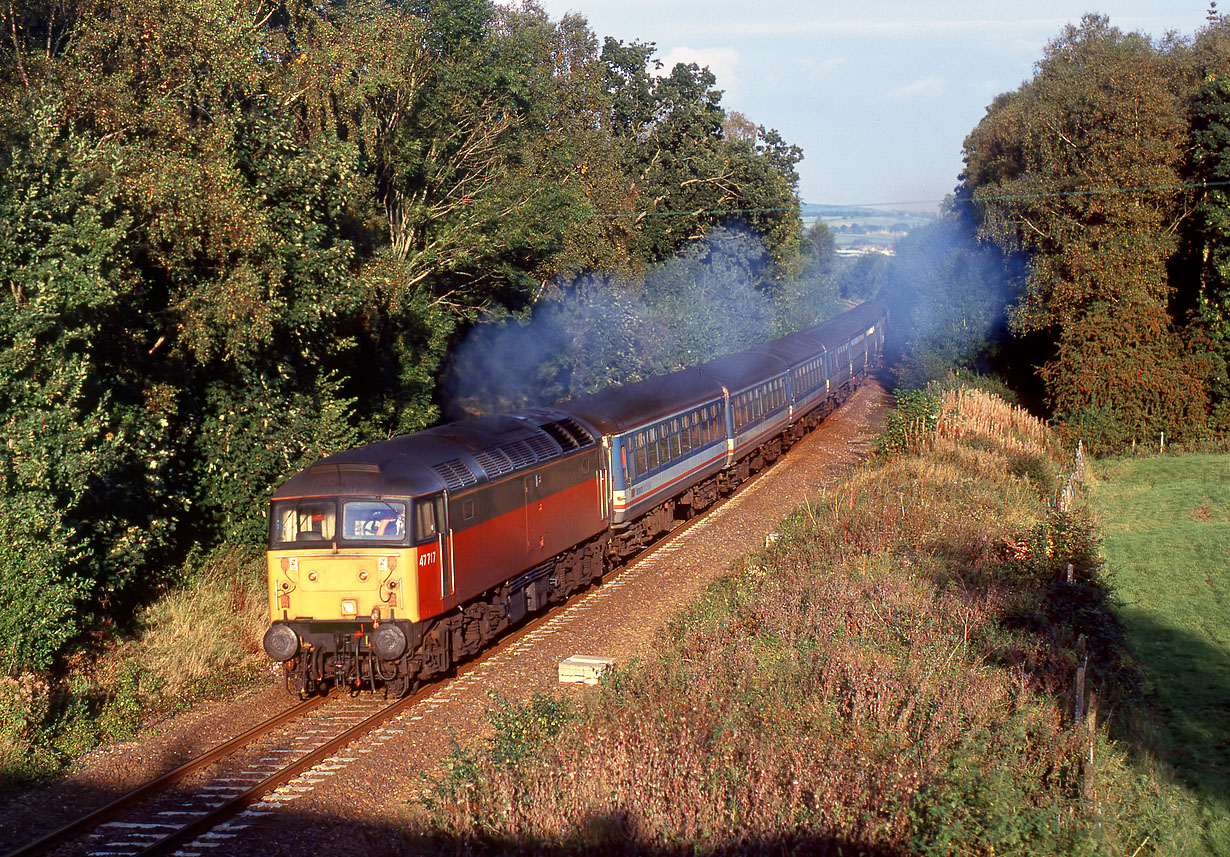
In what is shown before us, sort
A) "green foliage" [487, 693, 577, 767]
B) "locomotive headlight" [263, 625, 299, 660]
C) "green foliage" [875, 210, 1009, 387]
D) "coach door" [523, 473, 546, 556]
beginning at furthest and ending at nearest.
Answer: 1. "green foliage" [875, 210, 1009, 387]
2. "coach door" [523, 473, 546, 556]
3. "locomotive headlight" [263, 625, 299, 660]
4. "green foliage" [487, 693, 577, 767]

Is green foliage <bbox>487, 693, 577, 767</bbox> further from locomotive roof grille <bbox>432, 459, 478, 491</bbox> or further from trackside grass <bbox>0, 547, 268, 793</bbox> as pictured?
trackside grass <bbox>0, 547, 268, 793</bbox>

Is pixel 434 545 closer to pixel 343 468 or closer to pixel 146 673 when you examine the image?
pixel 343 468

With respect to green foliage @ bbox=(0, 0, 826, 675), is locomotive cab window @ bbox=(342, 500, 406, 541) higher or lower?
lower

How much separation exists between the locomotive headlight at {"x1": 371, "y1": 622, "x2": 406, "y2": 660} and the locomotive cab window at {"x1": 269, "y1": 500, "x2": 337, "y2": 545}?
1173 millimetres

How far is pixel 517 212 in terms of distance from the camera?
2497cm

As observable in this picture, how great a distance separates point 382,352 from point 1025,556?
43.6ft

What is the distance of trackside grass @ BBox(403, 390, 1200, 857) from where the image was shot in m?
6.71

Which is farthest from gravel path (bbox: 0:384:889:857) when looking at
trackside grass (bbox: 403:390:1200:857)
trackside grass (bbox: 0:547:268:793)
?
trackside grass (bbox: 403:390:1200:857)

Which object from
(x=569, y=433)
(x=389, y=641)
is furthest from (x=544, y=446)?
(x=389, y=641)

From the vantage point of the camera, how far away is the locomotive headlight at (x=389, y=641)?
36.3 feet

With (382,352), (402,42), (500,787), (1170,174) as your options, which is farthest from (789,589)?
(1170,174)

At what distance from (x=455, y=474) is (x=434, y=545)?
100 centimetres

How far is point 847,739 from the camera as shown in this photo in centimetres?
790

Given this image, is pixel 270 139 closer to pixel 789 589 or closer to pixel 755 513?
pixel 789 589
